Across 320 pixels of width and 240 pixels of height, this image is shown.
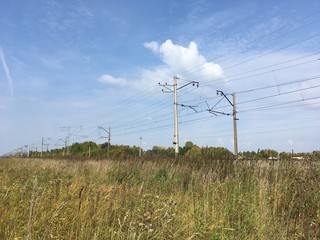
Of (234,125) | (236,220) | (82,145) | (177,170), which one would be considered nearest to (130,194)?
(236,220)

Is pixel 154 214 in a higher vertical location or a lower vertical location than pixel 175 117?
lower

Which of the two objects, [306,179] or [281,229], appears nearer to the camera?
[281,229]

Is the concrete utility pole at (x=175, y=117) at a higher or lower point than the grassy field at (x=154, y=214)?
higher

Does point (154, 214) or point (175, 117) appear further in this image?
point (175, 117)

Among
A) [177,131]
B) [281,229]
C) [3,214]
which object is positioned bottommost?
[281,229]

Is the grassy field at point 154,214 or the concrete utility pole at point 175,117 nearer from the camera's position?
the grassy field at point 154,214

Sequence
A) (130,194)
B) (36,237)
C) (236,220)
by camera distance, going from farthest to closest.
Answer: (130,194) < (236,220) < (36,237)

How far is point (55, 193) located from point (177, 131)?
97.5 ft

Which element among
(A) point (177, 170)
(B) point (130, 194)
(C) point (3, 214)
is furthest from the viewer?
(A) point (177, 170)

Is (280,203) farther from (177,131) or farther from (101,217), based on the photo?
(177,131)

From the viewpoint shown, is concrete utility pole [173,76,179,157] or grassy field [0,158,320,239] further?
concrete utility pole [173,76,179,157]

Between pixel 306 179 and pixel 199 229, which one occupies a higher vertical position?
pixel 306 179

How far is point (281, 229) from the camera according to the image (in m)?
4.36

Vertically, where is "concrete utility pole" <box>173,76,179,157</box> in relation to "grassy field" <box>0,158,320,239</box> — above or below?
above
